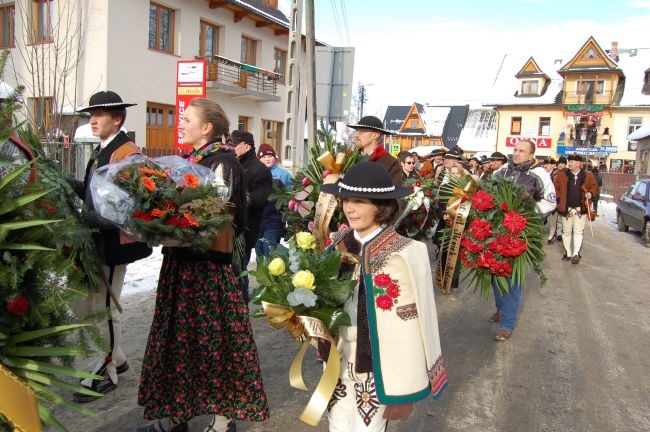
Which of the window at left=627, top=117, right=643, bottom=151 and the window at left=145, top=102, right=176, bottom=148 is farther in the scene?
the window at left=627, top=117, right=643, bottom=151

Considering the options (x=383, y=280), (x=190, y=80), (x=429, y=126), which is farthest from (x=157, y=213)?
(x=429, y=126)

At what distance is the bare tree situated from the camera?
9.92 metres

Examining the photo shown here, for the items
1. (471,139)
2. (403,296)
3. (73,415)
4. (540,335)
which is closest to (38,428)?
(403,296)

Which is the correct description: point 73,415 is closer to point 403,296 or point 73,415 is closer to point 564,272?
point 403,296

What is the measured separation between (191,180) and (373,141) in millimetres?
2508

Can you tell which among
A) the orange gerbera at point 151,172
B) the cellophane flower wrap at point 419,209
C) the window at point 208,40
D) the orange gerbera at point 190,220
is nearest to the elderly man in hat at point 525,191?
the cellophane flower wrap at point 419,209

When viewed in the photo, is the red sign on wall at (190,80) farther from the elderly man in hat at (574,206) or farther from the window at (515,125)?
the window at (515,125)

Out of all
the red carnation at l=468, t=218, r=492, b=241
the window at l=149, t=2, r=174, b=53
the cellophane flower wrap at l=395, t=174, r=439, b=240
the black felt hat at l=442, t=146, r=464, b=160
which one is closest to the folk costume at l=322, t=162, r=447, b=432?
the cellophane flower wrap at l=395, t=174, r=439, b=240

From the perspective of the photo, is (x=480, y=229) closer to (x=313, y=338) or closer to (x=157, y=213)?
(x=313, y=338)

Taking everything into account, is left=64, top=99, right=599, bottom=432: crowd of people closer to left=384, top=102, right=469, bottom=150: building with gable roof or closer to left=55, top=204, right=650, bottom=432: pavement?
left=55, top=204, right=650, bottom=432: pavement

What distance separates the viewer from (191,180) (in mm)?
3102

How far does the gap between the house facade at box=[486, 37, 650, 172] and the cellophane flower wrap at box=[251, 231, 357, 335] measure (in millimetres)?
43808

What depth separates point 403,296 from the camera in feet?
8.75

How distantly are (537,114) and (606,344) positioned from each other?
146 feet
